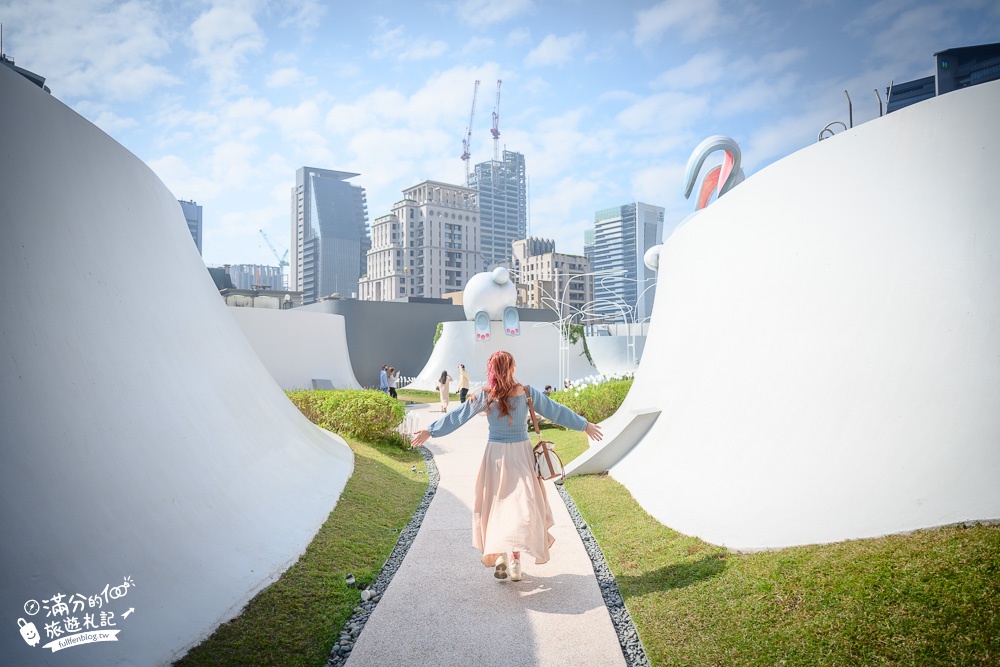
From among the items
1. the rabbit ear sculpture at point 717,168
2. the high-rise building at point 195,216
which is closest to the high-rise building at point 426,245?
the high-rise building at point 195,216

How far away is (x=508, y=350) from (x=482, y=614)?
69.6ft

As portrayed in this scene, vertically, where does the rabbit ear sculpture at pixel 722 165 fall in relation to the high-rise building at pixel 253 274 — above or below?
below

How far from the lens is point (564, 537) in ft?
18.4

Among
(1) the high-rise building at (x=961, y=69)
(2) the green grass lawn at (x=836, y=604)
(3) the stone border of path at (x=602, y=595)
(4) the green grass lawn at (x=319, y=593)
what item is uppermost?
(1) the high-rise building at (x=961, y=69)

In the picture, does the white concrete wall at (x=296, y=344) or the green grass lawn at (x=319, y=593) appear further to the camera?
the white concrete wall at (x=296, y=344)

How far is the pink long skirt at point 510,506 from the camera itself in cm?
420

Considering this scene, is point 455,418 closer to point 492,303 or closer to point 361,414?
point 361,414

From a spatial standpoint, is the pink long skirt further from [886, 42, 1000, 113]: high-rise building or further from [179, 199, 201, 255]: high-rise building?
[179, 199, 201, 255]: high-rise building

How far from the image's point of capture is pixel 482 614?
3.89 metres

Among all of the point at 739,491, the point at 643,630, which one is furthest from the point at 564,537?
the point at 643,630

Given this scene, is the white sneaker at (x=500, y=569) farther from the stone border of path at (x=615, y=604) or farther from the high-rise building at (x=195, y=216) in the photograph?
the high-rise building at (x=195, y=216)

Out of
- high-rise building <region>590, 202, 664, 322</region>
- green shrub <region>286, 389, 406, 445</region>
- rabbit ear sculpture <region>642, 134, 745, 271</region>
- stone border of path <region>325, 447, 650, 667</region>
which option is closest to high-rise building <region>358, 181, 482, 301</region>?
high-rise building <region>590, 202, 664, 322</region>

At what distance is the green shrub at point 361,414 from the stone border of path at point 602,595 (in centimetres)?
395

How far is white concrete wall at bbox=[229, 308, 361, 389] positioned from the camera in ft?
57.0
